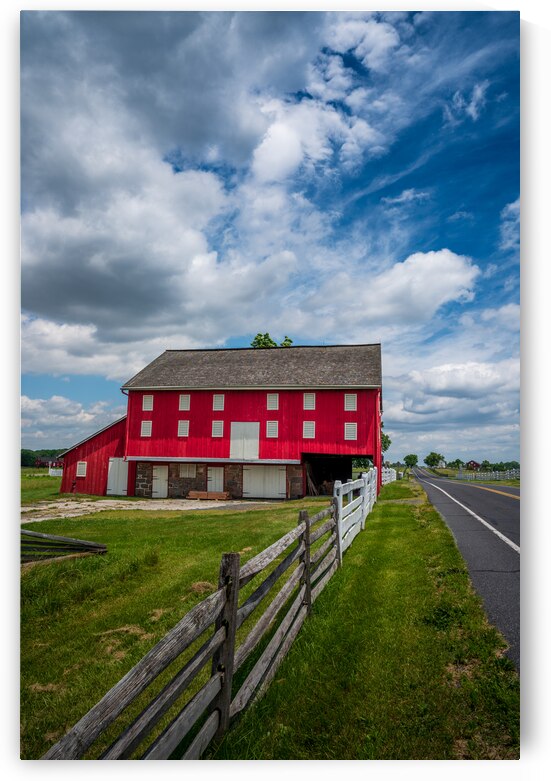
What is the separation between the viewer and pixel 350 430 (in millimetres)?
25422

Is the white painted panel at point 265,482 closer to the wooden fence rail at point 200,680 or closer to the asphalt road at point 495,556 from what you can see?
the asphalt road at point 495,556

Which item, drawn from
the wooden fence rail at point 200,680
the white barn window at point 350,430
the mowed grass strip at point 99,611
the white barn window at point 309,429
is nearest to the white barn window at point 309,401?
the white barn window at point 309,429

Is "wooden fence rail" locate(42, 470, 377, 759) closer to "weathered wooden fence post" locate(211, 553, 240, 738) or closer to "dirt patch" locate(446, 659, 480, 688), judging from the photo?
"weathered wooden fence post" locate(211, 553, 240, 738)

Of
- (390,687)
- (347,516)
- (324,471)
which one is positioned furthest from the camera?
(324,471)

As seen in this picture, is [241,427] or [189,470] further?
[189,470]

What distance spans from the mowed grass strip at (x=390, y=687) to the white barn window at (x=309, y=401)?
1944 centimetres

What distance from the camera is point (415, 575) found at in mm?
7246

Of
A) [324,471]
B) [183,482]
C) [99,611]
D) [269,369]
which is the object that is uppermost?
[269,369]

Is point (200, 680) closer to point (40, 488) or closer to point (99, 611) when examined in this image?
point (99, 611)

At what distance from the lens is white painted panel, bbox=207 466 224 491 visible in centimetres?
2766

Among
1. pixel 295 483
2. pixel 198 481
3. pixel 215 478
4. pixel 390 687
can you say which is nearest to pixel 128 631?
pixel 390 687

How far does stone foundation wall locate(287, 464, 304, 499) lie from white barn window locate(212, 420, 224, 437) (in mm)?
4223

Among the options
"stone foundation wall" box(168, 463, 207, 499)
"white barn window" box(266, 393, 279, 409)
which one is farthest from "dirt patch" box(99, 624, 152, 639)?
"stone foundation wall" box(168, 463, 207, 499)

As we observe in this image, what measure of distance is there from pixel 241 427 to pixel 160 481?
5.92 m
